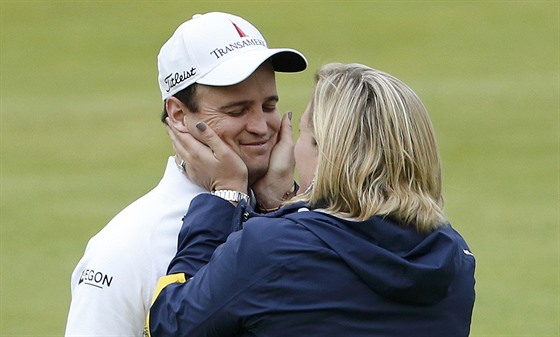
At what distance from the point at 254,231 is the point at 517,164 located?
441 inches

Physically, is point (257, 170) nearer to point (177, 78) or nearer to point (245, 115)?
point (245, 115)

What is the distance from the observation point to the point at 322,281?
3.51m

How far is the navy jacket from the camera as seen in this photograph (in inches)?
138

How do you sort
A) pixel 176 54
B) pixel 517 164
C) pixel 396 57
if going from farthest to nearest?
1. pixel 396 57
2. pixel 517 164
3. pixel 176 54

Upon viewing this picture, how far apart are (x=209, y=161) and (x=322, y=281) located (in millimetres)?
814

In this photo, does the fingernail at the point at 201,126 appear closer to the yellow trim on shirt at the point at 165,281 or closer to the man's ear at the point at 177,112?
the man's ear at the point at 177,112

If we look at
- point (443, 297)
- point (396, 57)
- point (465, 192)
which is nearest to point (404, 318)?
point (443, 297)

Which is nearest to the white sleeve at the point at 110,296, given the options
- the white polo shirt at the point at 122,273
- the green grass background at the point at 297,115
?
the white polo shirt at the point at 122,273

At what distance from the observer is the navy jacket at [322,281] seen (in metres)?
3.50

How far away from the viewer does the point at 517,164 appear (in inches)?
566

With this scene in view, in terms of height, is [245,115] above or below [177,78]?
below

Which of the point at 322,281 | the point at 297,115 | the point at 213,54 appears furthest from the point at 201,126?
the point at 297,115

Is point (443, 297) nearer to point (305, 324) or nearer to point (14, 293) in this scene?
point (305, 324)

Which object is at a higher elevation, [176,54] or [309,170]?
[176,54]
